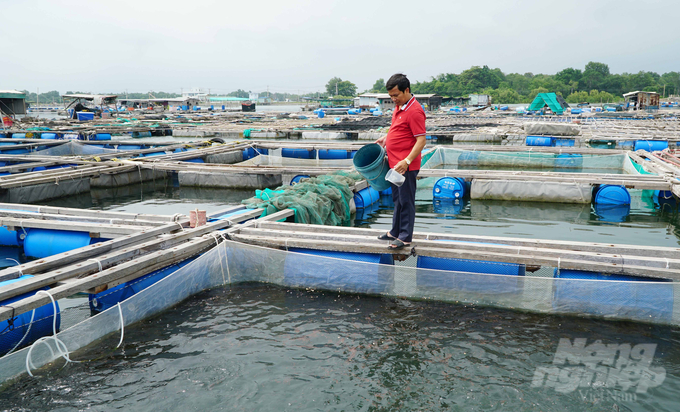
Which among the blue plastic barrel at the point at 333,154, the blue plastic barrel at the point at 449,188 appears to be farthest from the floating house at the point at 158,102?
the blue plastic barrel at the point at 449,188

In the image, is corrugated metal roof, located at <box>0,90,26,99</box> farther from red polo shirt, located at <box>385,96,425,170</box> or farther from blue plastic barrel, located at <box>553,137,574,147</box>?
red polo shirt, located at <box>385,96,425,170</box>

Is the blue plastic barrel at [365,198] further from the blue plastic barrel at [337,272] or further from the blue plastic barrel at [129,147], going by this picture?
the blue plastic barrel at [129,147]

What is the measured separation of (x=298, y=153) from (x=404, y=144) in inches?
504

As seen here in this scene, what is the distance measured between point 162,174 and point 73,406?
40.9 ft

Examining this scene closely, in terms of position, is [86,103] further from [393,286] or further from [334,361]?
[334,361]

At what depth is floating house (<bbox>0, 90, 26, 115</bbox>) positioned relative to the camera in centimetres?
3316

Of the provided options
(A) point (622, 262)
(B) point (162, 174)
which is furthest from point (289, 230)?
(B) point (162, 174)

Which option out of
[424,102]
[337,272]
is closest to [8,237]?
[337,272]

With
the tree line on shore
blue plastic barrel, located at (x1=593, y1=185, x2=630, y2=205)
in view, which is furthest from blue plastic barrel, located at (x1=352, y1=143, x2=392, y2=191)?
the tree line on shore

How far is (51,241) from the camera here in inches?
249

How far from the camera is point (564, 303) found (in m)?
4.61

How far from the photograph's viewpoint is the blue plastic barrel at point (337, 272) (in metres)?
5.15

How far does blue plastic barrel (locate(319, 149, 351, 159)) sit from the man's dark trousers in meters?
11.6

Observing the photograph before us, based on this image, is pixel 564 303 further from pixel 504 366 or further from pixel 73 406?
pixel 73 406
